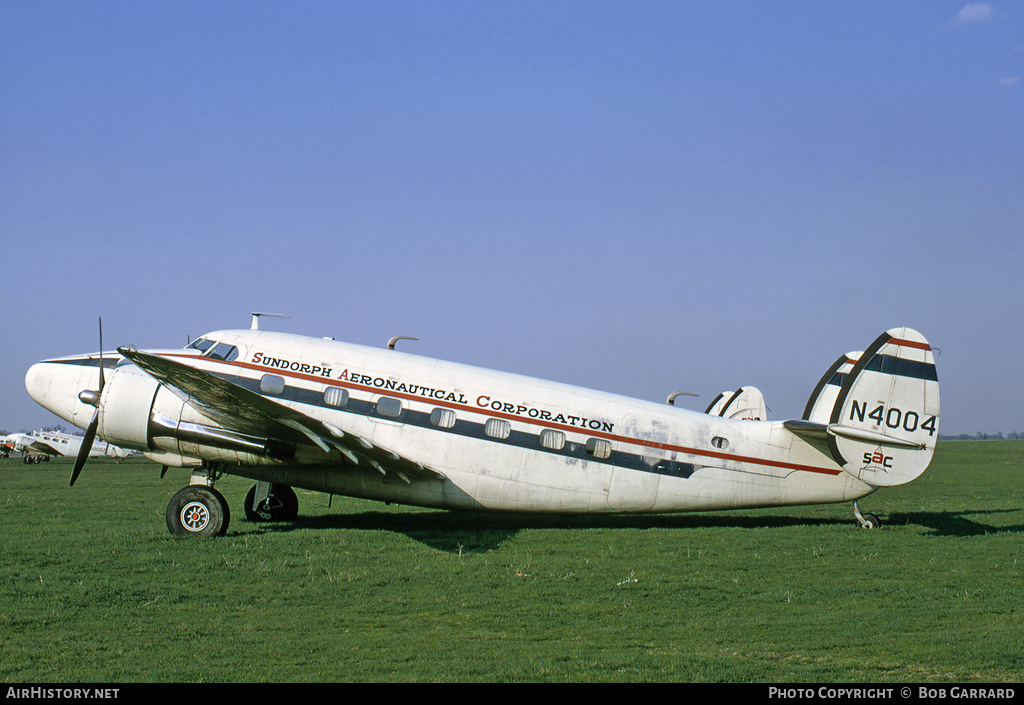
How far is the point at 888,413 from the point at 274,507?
11904 mm

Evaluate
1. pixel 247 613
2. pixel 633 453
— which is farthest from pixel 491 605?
pixel 633 453

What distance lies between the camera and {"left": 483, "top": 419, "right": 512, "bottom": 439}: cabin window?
572 inches

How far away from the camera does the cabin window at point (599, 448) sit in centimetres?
1459

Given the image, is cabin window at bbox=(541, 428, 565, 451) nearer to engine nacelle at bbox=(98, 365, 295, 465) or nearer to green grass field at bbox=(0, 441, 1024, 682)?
green grass field at bbox=(0, 441, 1024, 682)

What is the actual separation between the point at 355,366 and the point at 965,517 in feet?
43.7

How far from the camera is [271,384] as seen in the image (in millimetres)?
14844

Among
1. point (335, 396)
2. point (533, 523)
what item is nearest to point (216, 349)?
point (335, 396)

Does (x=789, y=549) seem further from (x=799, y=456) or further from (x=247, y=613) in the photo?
(x=247, y=613)

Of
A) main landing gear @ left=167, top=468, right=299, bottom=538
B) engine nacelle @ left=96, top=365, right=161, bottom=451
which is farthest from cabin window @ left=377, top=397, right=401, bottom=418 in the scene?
engine nacelle @ left=96, top=365, right=161, bottom=451

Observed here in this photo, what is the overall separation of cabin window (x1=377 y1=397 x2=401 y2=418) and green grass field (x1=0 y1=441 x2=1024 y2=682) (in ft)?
7.12

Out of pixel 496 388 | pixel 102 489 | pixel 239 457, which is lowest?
pixel 102 489
